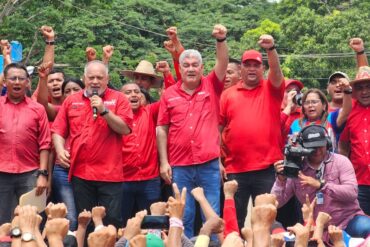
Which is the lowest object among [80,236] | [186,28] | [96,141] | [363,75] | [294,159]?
[80,236]

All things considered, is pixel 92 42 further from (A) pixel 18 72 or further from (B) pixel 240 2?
(A) pixel 18 72

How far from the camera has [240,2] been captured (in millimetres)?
42625

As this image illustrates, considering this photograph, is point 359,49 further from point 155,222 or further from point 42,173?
point 155,222

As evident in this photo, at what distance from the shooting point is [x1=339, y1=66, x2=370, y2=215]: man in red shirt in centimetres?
894

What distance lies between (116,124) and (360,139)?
2395 millimetres

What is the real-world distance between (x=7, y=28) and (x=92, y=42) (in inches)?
257

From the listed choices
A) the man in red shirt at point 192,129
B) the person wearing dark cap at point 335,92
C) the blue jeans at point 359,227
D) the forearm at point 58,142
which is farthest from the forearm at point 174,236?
the person wearing dark cap at point 335,92

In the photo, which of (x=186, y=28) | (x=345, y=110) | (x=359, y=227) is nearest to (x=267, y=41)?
(x=345, y=110)

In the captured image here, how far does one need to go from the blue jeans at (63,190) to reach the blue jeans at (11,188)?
0.30 m

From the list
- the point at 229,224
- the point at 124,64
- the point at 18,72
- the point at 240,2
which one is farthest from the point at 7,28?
the point at 240,2

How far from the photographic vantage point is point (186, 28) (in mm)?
35250

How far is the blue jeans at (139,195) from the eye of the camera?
→ 30.3 feet

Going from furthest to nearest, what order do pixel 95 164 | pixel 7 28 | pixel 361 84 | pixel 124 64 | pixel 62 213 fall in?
pixel 124 64, pixel 7 28, pixel 361 84, pixel 95 164, pixel 62 213

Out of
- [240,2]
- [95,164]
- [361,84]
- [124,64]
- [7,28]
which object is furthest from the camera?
[240,2]
